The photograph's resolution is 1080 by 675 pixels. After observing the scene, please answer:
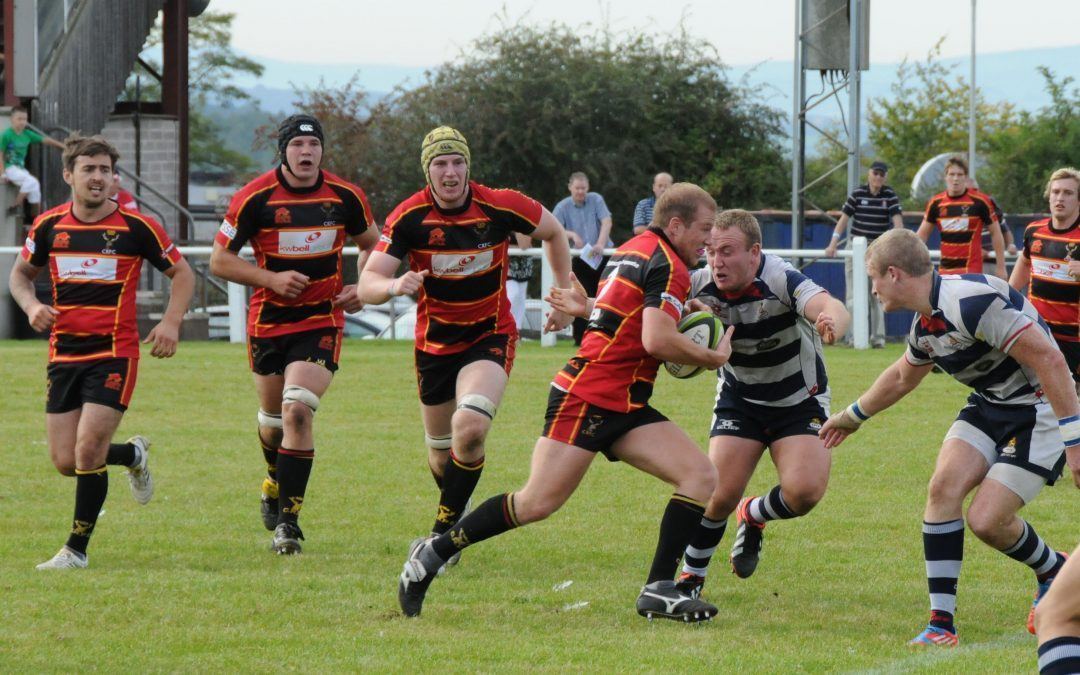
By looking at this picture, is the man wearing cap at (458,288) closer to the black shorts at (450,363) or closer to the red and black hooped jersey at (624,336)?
the black shorts at (450,363)

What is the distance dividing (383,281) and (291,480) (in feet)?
4.88

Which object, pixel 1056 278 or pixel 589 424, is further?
pixel 1056 278

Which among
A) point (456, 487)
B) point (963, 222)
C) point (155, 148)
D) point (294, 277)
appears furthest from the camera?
point (155, 148)

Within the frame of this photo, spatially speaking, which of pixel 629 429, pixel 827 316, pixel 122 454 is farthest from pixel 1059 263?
→ pixel 122 454

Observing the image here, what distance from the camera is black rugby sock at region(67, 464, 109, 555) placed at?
7809 millimetres

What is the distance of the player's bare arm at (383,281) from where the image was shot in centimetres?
691

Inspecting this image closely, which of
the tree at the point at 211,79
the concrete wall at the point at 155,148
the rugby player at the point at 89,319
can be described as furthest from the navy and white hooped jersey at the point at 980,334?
the tree at the point at 211,79

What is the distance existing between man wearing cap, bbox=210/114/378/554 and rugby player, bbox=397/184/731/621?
1.88 meters

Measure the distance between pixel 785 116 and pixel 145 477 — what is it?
31.2 meters

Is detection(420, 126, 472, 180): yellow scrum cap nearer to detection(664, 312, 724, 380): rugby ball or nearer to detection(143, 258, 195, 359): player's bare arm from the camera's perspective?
detection(143, 258, 195, 359): player's bare arm

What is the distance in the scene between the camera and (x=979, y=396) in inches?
259

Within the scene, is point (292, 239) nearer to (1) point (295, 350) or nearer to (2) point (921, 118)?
(1) point (295, 350)

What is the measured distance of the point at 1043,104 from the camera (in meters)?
40.9

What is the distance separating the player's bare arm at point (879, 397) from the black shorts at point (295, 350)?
2.91m
